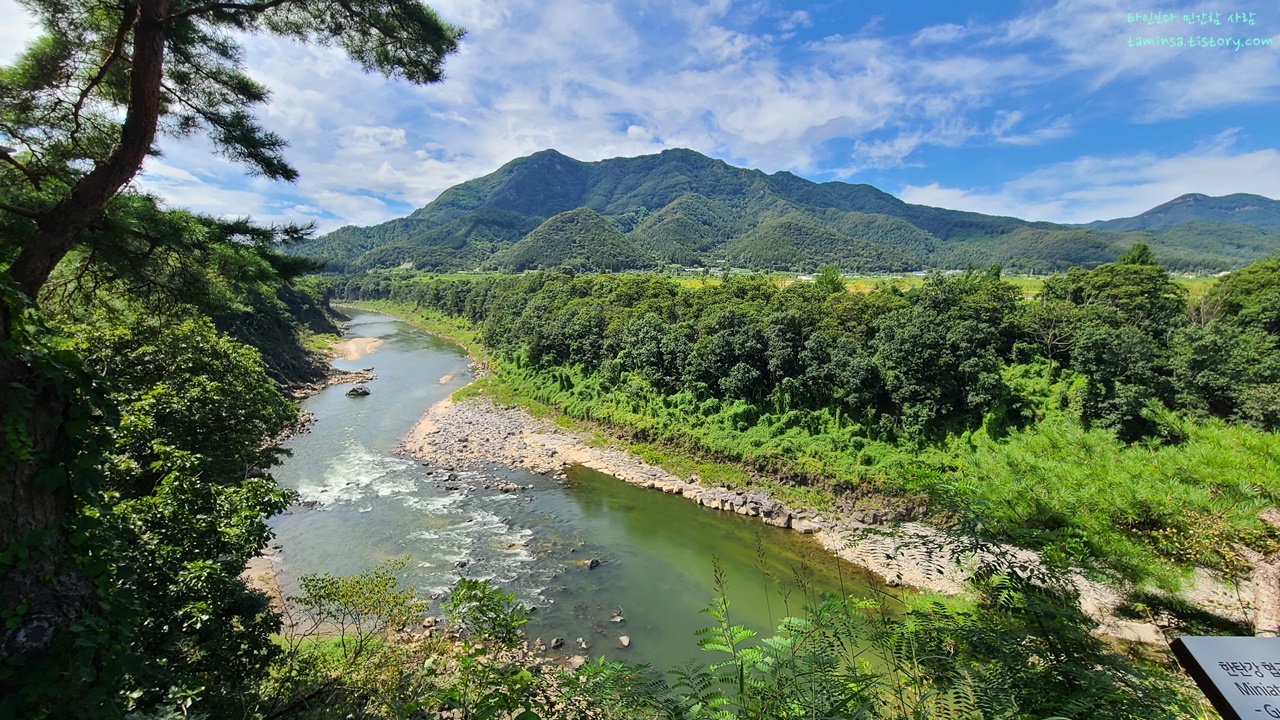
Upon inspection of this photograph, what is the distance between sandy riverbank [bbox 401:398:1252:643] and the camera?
12281mm

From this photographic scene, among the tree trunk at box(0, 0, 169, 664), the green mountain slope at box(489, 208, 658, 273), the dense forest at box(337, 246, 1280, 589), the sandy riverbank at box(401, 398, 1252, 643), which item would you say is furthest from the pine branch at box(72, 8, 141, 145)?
the green mountain slope at box(489, 208, 658, 273)

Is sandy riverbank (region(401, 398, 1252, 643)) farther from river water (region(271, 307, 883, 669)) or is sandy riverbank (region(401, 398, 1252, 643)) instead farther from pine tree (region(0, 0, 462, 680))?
pine tree (region(0, 0, 462, 680))

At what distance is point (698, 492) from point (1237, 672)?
18.7m

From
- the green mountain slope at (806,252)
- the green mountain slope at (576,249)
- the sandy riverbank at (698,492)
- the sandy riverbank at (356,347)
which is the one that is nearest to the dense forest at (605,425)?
the sandy riverbank at (698,492)

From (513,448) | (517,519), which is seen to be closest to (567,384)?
(513,448)

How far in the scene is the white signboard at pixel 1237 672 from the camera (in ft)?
10.3

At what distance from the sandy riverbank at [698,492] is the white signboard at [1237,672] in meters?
2.91

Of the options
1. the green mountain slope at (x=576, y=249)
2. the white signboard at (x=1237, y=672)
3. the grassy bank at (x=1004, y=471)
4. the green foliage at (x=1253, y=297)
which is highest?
the green mountain slope at (x=576, y=249)

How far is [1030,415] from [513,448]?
23700 millimetres

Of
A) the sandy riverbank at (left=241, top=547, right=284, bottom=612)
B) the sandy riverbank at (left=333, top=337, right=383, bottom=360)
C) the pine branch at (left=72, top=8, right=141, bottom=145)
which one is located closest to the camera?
the pine branch at (left=72, top=8, right=141, bottom=145)

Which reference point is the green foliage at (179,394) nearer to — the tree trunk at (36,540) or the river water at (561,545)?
the tree trunk at (36,540)

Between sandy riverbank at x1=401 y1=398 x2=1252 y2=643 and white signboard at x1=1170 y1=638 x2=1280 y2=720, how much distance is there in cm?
291

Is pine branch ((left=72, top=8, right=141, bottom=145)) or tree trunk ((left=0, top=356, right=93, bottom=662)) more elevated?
pine branch ((left=72, top=8, right=141, bottom=145))

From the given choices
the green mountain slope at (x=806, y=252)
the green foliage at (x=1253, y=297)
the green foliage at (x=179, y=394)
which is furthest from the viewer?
the green mountain slope at (x=806, y=252)
